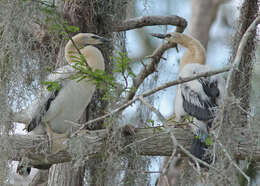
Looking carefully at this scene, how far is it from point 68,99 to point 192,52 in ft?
4.82

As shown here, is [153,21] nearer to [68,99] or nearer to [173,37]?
[173,37]

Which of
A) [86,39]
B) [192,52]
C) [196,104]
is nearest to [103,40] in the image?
[86,39]

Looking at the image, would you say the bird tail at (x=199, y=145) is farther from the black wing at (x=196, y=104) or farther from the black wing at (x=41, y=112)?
the black wing at (x=41, y=112)

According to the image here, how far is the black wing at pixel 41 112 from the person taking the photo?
4.46 meters

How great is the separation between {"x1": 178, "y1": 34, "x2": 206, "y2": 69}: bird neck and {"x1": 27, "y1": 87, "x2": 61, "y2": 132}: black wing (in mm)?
1460

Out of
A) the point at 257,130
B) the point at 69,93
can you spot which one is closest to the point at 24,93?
the point at 69,93

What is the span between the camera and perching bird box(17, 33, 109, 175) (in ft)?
14.8

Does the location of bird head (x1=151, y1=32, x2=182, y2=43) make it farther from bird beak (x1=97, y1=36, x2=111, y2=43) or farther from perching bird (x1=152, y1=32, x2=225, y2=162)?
bird beak (x1=97, y1=36, x2=111, y2=43)

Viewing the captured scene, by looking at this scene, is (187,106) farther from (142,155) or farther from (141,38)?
(141,38)

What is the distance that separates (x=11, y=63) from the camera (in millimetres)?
3639

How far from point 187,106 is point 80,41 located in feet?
4.06

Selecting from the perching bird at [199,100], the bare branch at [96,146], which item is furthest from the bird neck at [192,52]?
the bare branch at [96,146]

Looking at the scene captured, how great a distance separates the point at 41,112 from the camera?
4.49 m

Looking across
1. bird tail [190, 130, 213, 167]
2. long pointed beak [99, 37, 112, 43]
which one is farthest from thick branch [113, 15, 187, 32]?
bird tail [190, 130, 213, 167]
